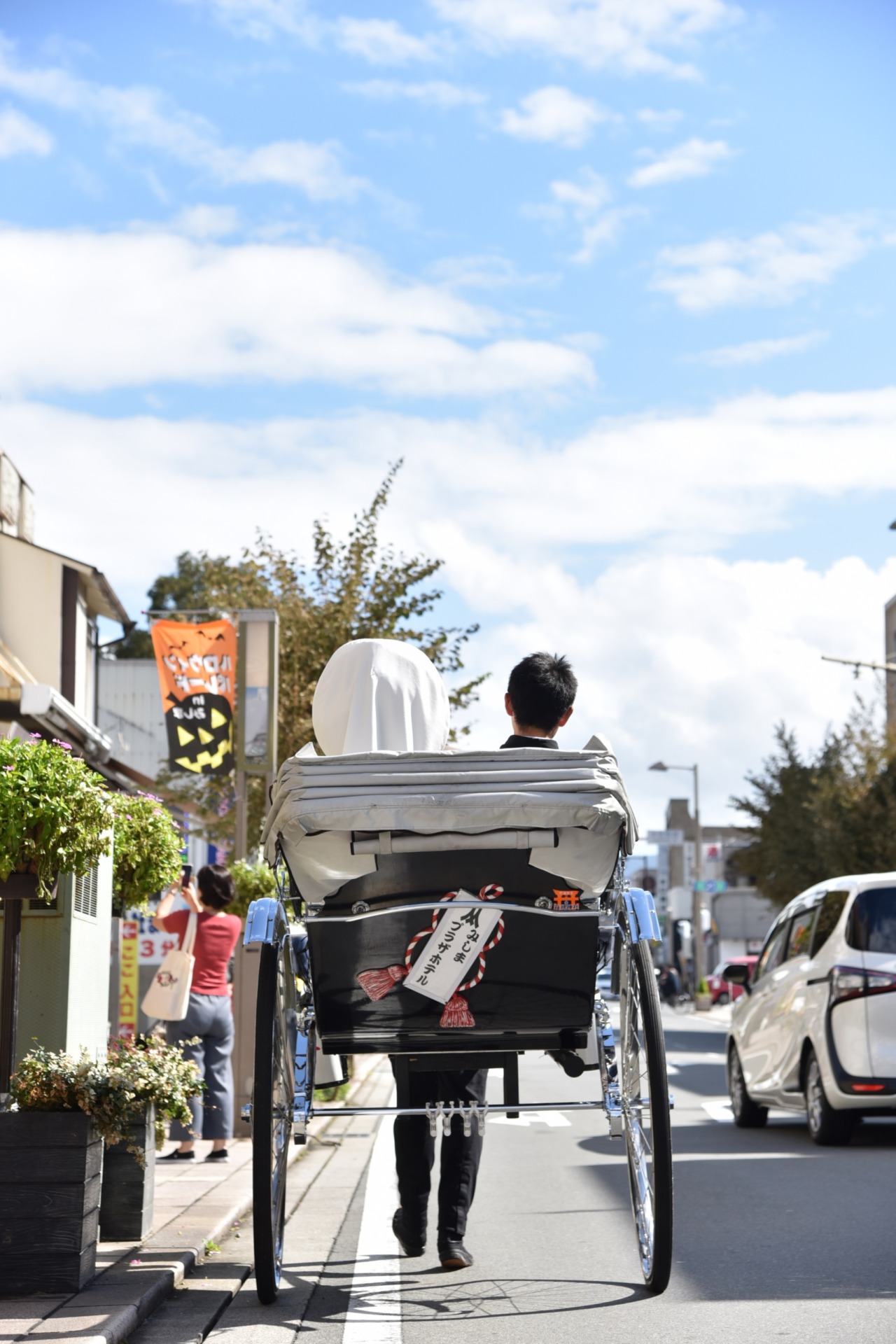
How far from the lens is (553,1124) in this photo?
1427cm

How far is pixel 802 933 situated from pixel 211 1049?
4463 mm

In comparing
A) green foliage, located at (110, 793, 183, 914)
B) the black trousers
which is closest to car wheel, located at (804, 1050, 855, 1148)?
green foliage, located at (110, 793, 183, 914)

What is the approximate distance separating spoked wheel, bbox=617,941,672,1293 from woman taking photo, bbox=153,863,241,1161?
556cm

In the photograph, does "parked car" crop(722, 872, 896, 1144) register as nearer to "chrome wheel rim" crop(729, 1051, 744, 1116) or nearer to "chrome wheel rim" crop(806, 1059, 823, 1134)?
"chrome wheel rim" crop(806, 1059, 823, 1134)

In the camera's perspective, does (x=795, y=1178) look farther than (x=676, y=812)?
No

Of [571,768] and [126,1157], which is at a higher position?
[571,768]

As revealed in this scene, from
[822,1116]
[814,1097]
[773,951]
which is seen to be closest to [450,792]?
[822,1116]

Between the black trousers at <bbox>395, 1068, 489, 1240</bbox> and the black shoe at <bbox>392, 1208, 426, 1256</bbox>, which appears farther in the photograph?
the black shoe at <bbox>392, 1208, 426, 1256</bbox>

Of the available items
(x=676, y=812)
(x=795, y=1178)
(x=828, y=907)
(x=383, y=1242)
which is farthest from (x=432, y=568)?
(x=676, y=812)

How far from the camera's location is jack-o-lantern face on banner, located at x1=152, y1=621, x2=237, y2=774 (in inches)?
742

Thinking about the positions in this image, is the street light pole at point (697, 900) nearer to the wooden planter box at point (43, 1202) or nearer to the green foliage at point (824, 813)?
the green foliage at point (824, 813)

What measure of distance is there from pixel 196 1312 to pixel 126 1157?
1384 mm

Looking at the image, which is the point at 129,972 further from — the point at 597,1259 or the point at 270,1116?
the point at 270,1116

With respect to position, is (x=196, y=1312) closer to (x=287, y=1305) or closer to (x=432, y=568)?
(x=287, y=1305)
